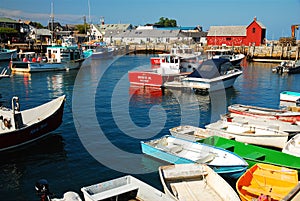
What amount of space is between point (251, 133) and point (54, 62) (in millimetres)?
39551

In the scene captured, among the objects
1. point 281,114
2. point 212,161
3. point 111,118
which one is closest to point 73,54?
point 111,118

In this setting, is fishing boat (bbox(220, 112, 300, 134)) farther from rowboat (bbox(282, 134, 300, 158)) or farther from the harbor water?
the harbor water

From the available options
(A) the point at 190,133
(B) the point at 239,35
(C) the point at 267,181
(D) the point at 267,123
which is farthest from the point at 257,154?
(B) the point at 239,35

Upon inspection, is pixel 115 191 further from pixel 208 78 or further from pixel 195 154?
pixel 208 78

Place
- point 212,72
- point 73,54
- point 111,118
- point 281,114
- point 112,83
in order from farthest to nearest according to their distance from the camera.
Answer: point 73,54
point 112,83
point 212,72
point 111,118
point 281,114

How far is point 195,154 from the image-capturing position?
14492mm

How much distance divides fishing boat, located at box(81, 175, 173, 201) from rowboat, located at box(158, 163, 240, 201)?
777mm

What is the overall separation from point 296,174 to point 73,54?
46.2 m

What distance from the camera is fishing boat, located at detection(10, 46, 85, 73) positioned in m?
48.0

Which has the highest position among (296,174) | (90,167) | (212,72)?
(212,72)

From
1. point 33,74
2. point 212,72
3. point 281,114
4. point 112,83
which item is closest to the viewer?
point 281,114

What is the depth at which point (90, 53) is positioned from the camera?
68.2 meters

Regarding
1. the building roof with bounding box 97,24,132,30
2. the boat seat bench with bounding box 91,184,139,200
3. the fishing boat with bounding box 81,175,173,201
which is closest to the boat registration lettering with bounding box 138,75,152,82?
the fishing boat with bounding box 81,175,173,201

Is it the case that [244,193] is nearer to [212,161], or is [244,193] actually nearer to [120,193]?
[212,161]
